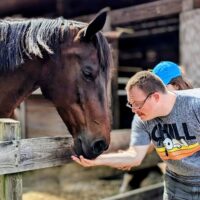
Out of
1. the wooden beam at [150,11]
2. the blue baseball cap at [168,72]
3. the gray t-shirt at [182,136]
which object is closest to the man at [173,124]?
the gray t-shirt at [182,136]

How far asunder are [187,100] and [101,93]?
44 cm

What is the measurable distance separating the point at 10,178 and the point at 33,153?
0.54ft

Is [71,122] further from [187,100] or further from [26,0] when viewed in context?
[26,0]

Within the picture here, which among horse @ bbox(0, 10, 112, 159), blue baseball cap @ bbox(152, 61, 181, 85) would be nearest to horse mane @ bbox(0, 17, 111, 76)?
horse @ bbox(0, 10, 112, 159)

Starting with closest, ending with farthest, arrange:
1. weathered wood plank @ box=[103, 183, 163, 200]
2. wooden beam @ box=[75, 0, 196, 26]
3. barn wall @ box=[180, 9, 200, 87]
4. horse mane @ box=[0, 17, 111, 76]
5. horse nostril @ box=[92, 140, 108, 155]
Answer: horse nostril @ box=[92, 140, 108, 155]
horse mane @ box=[0, 17, 111, 76]
weathered wood plank @ box=[103, 183, 163, 200]
barn wall @ box=[180, 9, 200, 87]
wooden beam @ box=[75, 0, 196, 26]

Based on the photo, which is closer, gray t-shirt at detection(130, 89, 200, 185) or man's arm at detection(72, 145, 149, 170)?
gray t-shirt at detection(130, 89, 200, 185)

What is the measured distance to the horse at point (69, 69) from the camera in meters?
1.82

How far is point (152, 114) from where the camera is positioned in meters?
1.65

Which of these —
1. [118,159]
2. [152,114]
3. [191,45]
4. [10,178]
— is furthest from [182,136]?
[191,45]

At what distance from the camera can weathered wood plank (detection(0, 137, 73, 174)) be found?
1602 mm

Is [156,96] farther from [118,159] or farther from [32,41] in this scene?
[32,41]

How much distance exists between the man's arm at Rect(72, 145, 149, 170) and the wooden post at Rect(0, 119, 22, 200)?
1.11 feet

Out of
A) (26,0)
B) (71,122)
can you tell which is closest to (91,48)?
(71,122)

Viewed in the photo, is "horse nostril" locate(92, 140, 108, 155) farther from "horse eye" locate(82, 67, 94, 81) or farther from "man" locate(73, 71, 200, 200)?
"horse eye" locate(82, 67, 94, 81)
